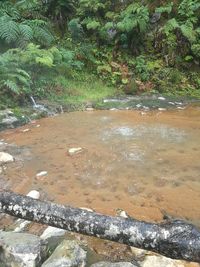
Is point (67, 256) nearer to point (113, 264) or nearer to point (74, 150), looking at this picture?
point (113, 264)

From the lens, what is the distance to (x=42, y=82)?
9117 mm

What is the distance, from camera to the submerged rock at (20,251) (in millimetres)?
3066

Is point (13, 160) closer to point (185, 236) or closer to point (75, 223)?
point (75, 223)

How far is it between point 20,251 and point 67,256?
15.1 inches

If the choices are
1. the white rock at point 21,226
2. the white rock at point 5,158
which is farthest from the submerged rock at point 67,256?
the white rock at point 5,158

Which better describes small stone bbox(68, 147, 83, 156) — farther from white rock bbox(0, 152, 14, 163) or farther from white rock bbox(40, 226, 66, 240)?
→ white rock bbox(40, 226, 66, 240)

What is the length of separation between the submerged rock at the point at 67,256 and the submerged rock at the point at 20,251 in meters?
0.12

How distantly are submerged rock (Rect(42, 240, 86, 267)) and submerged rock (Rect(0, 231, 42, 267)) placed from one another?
4.7 inches

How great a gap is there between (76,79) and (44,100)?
1623mm

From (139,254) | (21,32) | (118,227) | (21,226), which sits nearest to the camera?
(118,227)

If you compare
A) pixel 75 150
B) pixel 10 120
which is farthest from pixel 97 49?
pixel 75 150

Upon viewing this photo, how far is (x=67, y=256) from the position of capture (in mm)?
3088

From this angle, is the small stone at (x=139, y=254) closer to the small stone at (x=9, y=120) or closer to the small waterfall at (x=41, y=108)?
the small stone at (x=9, y=120)

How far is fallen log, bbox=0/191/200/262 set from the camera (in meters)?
2.64
